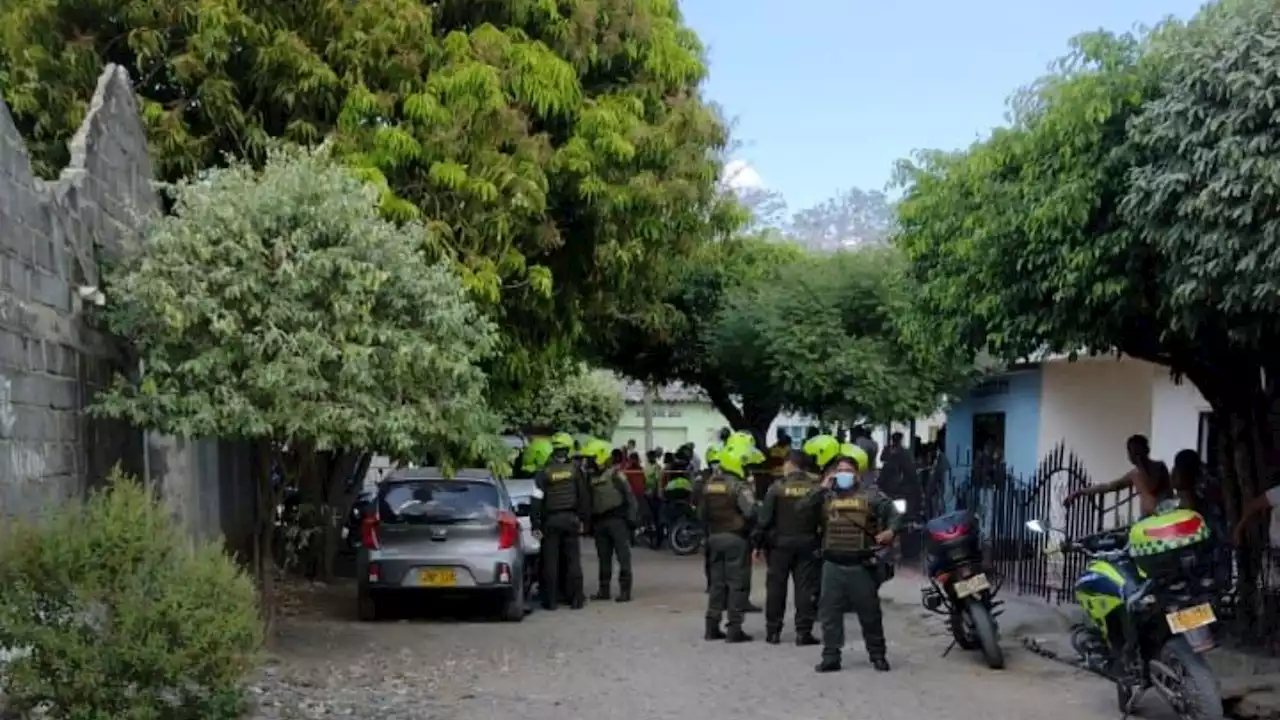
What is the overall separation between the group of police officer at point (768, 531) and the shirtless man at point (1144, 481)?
76.0 inches

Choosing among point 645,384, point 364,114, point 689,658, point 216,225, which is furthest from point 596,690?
point 645,384

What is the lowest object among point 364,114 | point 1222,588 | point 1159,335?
point 1222,588

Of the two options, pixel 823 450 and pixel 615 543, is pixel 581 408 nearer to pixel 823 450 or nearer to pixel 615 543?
pixel 615 543

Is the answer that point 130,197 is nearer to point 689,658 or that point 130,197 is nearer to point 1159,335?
point 689,658

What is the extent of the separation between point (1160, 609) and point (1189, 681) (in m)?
0.43

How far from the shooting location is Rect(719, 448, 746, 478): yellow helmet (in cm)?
1176

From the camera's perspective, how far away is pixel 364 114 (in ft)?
39.4

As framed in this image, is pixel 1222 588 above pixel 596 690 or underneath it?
above

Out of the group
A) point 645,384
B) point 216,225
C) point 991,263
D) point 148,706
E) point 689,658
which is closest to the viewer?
point 148,706

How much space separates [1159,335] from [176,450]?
26.3ft

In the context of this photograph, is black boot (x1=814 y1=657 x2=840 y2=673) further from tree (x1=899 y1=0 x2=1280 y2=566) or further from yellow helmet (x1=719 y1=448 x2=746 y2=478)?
tree (x1=899 y1=0 x2=1280 y2=566)

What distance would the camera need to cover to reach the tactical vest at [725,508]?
1164cm

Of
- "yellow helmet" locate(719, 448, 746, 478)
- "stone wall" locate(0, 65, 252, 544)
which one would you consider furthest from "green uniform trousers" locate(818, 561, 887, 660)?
"stone wall" locate(0, 65, 252, 544)

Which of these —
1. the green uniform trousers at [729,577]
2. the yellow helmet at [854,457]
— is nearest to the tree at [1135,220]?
the yellow helmet at [854,457]
